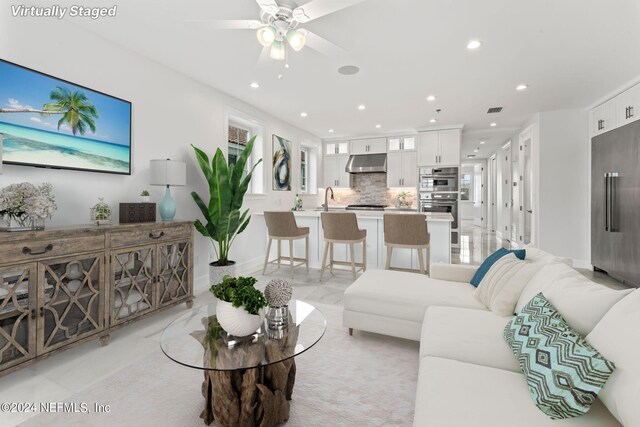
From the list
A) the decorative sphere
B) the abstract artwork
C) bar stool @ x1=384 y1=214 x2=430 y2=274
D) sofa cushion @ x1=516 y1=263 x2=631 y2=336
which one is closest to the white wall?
the abstract artwork

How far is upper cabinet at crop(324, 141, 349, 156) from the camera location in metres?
7.61

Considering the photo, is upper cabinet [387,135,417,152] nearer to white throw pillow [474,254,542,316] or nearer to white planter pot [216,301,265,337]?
white throw pillow [474,254,542,316]

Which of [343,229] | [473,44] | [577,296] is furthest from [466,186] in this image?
[577,296]

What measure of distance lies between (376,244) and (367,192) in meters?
3.34

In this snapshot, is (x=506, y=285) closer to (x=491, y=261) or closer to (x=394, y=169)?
(x=491, y=261)

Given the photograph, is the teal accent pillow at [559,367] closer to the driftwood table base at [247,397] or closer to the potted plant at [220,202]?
the driftwood table base at [247,397]

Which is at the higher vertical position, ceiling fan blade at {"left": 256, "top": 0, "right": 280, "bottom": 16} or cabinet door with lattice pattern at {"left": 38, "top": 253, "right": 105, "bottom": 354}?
ceiling fan blade at {"left": 256, "top": 0, "right": 280, "bottom": 16}

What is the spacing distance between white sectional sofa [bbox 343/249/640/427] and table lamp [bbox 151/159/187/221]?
216 cm

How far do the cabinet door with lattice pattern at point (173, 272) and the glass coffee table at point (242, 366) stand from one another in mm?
1357

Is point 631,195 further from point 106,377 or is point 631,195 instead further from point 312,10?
point 106,377

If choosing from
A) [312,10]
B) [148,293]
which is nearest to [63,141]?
[148,293]

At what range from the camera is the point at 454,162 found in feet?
20.6

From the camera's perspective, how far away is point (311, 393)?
5.65ft

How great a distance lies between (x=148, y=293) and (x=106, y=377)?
0.82 metres
